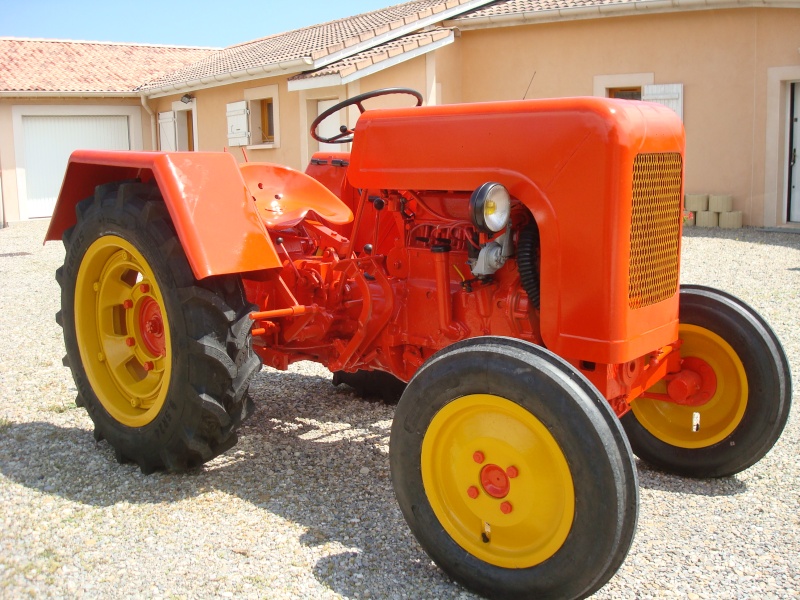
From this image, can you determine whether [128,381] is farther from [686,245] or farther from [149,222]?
[686,245]

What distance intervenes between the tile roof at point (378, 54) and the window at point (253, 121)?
68.0 inches

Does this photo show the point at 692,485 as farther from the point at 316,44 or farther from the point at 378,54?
the point at 316,44

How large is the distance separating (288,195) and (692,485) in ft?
7.22

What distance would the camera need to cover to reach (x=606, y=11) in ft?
42.1

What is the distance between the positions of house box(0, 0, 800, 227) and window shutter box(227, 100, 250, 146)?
0.03 meters

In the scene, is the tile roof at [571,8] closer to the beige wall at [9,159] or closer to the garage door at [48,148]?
the garage door at [48,148]

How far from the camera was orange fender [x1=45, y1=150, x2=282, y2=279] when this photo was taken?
3.10 m

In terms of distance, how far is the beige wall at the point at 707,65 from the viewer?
1204cm

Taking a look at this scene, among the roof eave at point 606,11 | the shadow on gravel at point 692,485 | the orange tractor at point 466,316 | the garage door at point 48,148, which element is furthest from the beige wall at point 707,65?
the garage door at point 48,148

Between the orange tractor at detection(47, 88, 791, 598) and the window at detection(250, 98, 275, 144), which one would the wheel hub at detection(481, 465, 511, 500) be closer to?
the orange tractor at detection(47, 88, 791, 598)

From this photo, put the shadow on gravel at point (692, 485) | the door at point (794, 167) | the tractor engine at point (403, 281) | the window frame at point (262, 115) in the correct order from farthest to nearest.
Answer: the window frame at point (262, 115) < the door at point (794, 167) < the shadow on gravel at point (692, 485) < the tractor engine at point (403, 281)

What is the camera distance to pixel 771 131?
12.1 meters

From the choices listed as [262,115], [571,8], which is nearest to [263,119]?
[262,115]

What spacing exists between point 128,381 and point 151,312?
350mm
